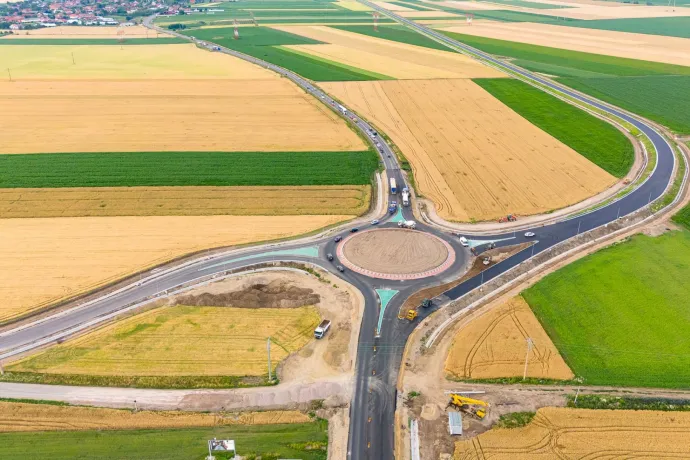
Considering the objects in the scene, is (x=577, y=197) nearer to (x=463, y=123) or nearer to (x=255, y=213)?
(x=463, y=123)

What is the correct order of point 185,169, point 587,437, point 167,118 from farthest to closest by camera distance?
point 167,118
point 185,169
point 587,437

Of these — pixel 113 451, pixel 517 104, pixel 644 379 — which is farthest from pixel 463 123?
pixel 113 451

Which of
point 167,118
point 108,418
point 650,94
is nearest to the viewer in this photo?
point 108,418

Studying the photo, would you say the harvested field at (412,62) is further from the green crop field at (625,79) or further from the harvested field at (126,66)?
the harvested field at (126,66)

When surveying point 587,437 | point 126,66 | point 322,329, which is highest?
point 126,66

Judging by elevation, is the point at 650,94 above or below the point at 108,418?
above

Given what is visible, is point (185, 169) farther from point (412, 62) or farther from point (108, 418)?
point (412, 62)

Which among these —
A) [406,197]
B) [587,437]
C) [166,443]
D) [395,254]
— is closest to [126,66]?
[406,197]
